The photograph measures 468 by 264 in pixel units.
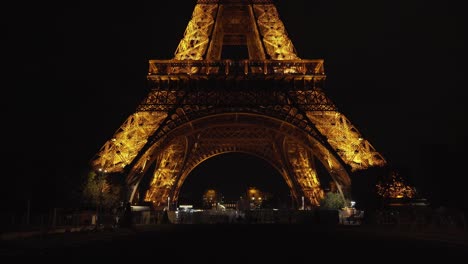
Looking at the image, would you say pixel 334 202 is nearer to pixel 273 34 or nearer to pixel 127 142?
pixel 273 34

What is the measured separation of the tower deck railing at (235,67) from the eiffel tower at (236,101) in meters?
0.08

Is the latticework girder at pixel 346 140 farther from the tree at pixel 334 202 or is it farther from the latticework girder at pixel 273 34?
the tree at pixel 334 202

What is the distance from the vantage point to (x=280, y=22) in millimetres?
43781

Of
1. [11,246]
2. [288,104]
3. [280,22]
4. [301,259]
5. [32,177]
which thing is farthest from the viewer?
[280,22]

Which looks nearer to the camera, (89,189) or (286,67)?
(89,189)

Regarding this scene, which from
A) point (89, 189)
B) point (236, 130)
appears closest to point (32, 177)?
point (89, 189)

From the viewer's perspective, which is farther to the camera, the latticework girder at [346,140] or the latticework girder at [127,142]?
the latticework girder at [127,142]

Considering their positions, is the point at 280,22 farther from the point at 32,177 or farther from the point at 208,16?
the point at 32,177

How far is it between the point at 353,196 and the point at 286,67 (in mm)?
11448

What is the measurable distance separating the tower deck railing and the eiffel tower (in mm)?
81

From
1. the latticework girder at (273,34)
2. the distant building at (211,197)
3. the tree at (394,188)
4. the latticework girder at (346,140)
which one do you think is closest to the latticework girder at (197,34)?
the latticework girder at (273,34)

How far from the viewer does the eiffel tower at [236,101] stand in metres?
37.1

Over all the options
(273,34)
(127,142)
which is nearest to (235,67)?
(273,34)

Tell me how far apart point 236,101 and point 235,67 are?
3.05 meters
